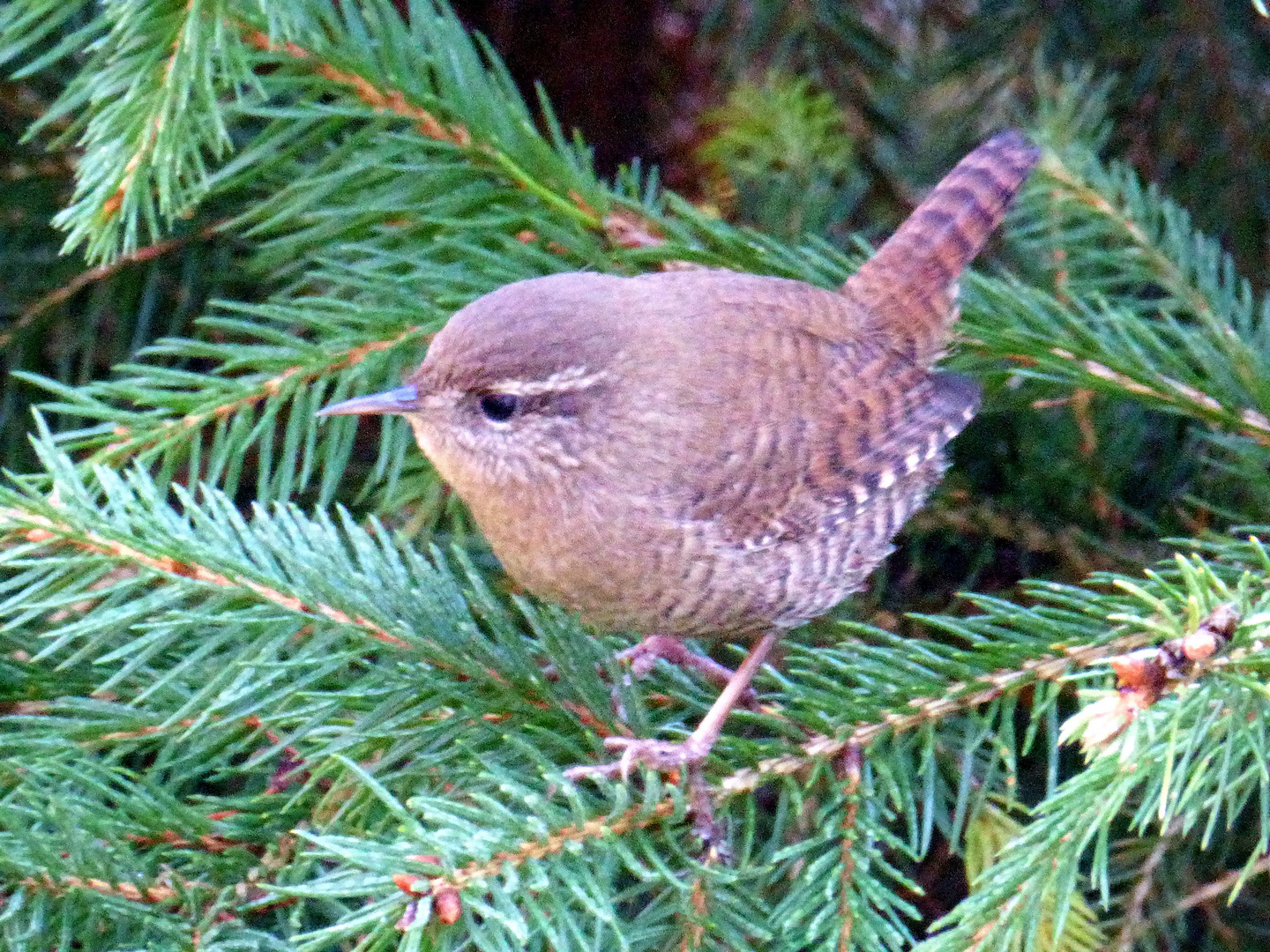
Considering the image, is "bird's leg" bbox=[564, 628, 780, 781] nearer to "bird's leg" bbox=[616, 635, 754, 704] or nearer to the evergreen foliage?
the evergreen foliage

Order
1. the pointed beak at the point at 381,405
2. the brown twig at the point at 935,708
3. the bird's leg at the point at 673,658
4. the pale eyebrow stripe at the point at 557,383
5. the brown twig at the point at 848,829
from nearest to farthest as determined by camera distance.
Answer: the brown twig at the point at 848,829 < the brown twig at the point at 935,708 < the pointed beak at the point at 381,405 < the pale eyebrow stripe at the point at 557,383 < the bird's leg at the point at 673,658

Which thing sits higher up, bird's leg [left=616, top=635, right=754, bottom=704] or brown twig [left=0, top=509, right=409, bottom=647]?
brown twig [left=0, top=509, right=409, bottom=647]

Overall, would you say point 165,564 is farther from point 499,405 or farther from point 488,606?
point 499,405

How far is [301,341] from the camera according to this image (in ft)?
7.32

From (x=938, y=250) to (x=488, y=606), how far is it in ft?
3.85

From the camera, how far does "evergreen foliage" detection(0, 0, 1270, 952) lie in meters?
1.54

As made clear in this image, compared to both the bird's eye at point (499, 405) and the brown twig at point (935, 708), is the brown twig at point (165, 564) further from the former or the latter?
the bird's eye at point (499, 405)

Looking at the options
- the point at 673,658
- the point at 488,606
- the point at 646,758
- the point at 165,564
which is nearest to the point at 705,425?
the point at 673,658

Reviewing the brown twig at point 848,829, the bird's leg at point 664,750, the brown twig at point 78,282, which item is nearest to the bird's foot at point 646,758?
the bird's leg at point 664,750

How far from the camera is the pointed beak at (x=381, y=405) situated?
214 centimetres

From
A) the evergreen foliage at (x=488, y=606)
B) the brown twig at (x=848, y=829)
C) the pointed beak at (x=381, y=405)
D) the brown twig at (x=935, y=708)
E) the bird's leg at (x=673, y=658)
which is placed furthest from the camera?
the bird's leg at (x=673, y=658)

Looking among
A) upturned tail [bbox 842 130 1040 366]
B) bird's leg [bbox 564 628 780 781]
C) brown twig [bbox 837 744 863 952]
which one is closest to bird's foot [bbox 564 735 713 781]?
bird's leg [bbox 564 628 780 781]

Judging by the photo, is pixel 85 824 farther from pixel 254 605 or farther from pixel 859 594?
pixel 859 594

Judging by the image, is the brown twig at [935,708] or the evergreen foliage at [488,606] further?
the brown twig at [935,708]
